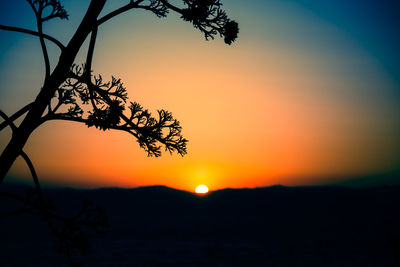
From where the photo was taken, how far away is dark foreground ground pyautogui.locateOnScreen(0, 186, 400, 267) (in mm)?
44500

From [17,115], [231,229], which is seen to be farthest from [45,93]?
[231,229]

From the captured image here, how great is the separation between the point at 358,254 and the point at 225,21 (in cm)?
5288

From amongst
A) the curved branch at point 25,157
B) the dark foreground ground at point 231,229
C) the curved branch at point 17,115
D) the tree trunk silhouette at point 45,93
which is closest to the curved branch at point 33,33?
Answer: the tree trunk silhouette at point 45,93

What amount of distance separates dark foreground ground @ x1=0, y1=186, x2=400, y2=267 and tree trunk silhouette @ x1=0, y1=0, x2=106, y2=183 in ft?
56.4

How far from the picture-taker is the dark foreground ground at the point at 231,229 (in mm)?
44500

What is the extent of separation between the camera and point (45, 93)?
182 inches

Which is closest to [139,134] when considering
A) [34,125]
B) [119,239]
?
[34,125]

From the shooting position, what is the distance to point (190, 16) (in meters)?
5.16

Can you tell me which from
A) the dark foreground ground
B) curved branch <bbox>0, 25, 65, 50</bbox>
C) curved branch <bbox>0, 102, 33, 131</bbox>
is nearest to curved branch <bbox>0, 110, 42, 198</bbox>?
curved branch <bbox>0, 102, 33, 131</bbox>

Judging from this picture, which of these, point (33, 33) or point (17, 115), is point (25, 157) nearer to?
point (17, 115)

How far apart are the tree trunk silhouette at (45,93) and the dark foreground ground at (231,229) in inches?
677

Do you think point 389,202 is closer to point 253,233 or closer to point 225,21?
point 253,233

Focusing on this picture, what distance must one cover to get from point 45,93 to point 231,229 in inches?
2799

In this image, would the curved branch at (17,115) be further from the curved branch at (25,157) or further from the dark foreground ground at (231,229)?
the dark foreground ground at (231,229)
